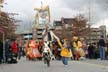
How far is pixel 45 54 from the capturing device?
79.3 ft

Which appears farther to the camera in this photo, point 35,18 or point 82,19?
point 82,19

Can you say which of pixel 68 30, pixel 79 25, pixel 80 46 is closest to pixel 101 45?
pixel 80 46

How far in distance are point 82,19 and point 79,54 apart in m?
64.8

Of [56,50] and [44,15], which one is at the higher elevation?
[44,15]

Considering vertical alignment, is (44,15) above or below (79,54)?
above

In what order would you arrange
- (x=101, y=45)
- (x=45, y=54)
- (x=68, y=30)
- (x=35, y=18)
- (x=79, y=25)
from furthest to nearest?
(x=68, y=30) → (x=79, y=25) → (x=35, y=18) → (x=101, y=45) → (x=45, y=54)

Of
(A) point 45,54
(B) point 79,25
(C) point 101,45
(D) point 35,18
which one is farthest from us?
(B) point 79,25

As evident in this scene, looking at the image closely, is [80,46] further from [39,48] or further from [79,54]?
[39,48]

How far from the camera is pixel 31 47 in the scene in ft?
118

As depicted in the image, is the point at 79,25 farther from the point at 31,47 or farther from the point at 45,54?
the point at 45,54

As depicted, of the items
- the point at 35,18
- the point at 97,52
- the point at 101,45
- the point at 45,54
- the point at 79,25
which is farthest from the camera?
the point at 79,25

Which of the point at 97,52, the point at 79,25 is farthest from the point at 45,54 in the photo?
the point at 79,25

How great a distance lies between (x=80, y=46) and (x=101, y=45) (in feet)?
A: 6.17

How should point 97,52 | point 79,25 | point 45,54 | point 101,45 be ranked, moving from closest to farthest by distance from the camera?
point 45,54, point 101,45, point 97,52, point 79,25
